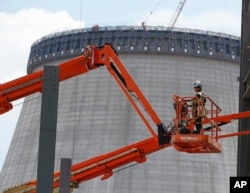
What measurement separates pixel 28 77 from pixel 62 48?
2879cm

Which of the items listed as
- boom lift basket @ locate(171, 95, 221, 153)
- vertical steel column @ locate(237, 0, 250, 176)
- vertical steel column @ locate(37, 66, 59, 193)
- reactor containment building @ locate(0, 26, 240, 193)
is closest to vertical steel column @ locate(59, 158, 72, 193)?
boom lift basket @ locate(171, 95, 221, 153)

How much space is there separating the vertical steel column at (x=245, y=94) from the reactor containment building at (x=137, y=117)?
1836 centimetres

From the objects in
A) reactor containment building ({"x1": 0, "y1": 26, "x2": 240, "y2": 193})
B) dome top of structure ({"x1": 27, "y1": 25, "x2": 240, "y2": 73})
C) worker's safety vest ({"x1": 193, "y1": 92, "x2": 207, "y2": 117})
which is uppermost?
dome top of structure ({"x1": 27, "y1": 25, "x2": 240, "y2": 73})

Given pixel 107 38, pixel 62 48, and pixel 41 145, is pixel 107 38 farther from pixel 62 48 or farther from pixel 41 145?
pixel 41 145

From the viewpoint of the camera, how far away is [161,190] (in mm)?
39312

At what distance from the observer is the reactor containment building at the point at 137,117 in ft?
130

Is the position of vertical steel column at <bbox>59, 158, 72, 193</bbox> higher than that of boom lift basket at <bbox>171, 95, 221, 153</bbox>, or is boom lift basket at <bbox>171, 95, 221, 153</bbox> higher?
boom lift basket at <bbox>171, 95, 221, 153</bbox>

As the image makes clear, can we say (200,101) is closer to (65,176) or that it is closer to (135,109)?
(135,109)

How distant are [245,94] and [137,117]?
20.5 m

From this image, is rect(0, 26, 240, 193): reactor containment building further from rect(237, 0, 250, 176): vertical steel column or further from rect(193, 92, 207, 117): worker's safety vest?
rect(193, 92, 207, 117): worker's safety vest

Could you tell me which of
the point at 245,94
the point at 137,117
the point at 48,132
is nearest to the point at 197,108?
the point at 245,94

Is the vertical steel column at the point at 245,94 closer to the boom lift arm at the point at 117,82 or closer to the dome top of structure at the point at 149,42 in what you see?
the boom lift arm at the point at 117,82

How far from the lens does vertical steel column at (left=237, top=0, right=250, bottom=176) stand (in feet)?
65.9

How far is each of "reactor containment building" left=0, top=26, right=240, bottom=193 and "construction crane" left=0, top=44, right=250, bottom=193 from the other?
19609 mm
